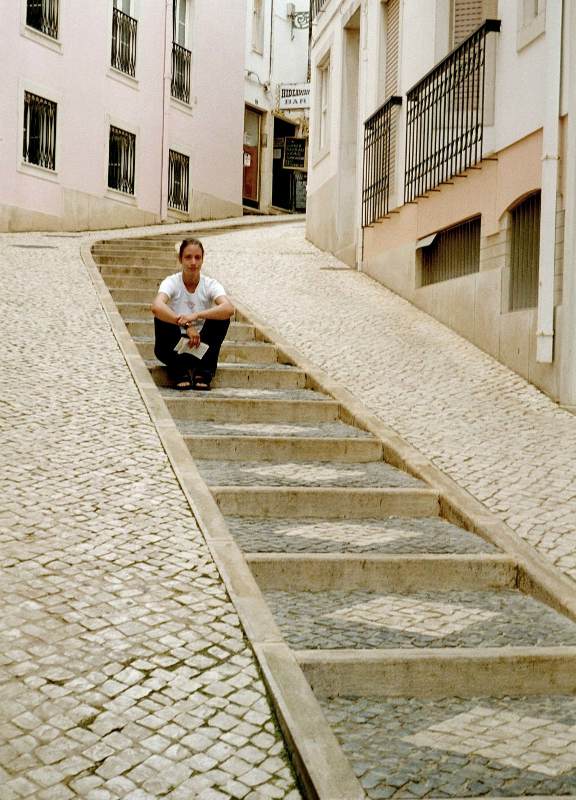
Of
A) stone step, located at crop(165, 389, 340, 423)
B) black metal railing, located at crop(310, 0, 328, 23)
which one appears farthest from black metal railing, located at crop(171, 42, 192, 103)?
stone step, located at crop(165, 389, 340, 423)

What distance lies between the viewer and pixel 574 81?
7.41 meters

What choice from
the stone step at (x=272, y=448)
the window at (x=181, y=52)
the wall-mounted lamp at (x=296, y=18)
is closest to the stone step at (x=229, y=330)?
the stone step at (x=272, y=448)

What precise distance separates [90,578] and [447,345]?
6.12 metres

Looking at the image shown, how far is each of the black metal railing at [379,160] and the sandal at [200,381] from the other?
18.6ft

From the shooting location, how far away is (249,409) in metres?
6.97

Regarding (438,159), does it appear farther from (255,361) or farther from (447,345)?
(255,361)

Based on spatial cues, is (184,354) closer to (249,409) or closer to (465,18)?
(249,409)

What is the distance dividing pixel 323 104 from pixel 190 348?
10.7m

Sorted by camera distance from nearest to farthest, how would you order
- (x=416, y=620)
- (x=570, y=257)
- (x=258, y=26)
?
(x=416, y=620) < (x=570, y=257) < (x=258, y=26)

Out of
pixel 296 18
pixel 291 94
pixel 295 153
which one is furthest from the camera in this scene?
pixel 295 153

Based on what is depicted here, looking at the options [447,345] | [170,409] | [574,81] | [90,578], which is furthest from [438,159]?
[90,578]

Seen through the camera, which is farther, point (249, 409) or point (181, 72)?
point (181, 72)

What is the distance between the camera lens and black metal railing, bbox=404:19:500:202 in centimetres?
945

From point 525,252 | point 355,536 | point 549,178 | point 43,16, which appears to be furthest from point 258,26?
point 355,536
